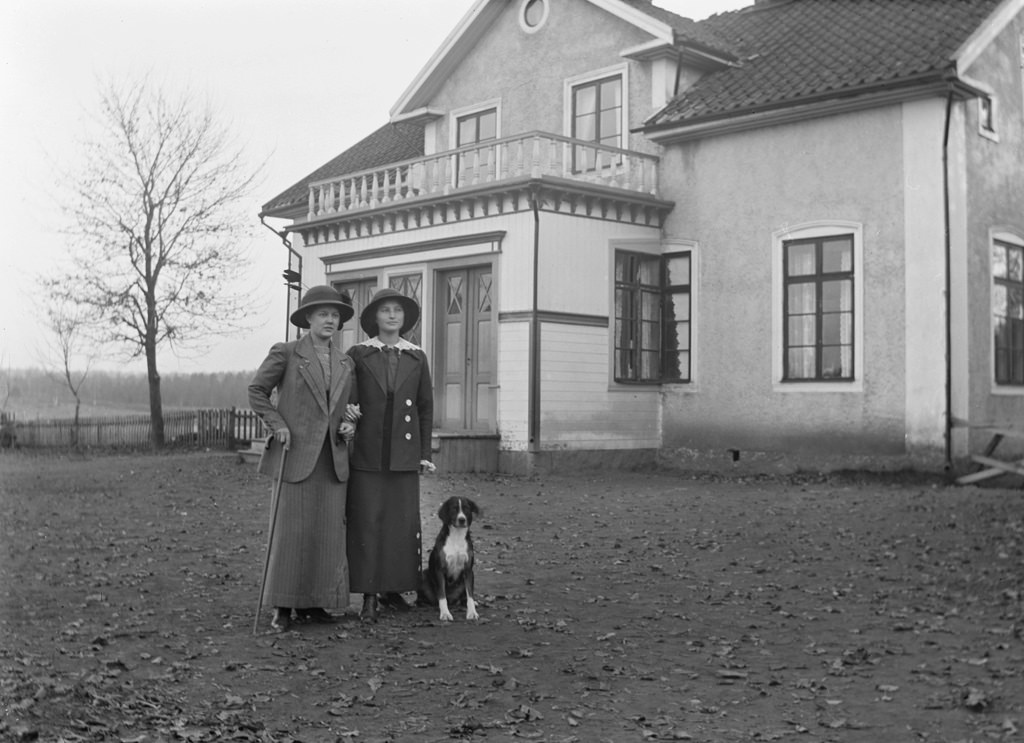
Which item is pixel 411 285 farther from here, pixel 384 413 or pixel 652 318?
pixel 384 413

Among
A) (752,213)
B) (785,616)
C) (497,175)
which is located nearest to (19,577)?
(785,616)

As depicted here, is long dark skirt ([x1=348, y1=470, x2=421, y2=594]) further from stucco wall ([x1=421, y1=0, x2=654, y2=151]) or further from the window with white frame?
stucco wall ([x1=421, y1=0, x2=654, y2=151])

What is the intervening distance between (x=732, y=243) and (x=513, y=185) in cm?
353

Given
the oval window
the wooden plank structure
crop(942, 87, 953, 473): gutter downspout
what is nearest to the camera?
the wooden plank structure

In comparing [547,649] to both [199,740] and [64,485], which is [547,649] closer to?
[199,740]

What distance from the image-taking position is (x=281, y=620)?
24.2 ft

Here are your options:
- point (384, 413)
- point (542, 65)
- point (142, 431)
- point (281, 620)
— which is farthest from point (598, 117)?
point (142, 431)

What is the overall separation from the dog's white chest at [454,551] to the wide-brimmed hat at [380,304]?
147 cm

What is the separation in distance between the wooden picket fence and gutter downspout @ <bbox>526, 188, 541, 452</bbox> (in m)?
11.8

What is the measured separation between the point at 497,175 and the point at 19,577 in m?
10.7

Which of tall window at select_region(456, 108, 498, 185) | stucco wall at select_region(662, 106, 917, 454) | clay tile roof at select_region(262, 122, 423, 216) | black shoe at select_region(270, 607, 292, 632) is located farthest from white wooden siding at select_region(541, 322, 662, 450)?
black shoe at select_region(270, 607, 292, 632)

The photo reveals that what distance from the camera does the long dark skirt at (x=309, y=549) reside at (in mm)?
7348

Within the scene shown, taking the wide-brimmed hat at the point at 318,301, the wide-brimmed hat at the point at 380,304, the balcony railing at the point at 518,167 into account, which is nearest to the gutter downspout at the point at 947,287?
the balcony railing at the point at 518,167

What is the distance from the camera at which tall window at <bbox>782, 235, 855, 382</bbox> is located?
16828mm
